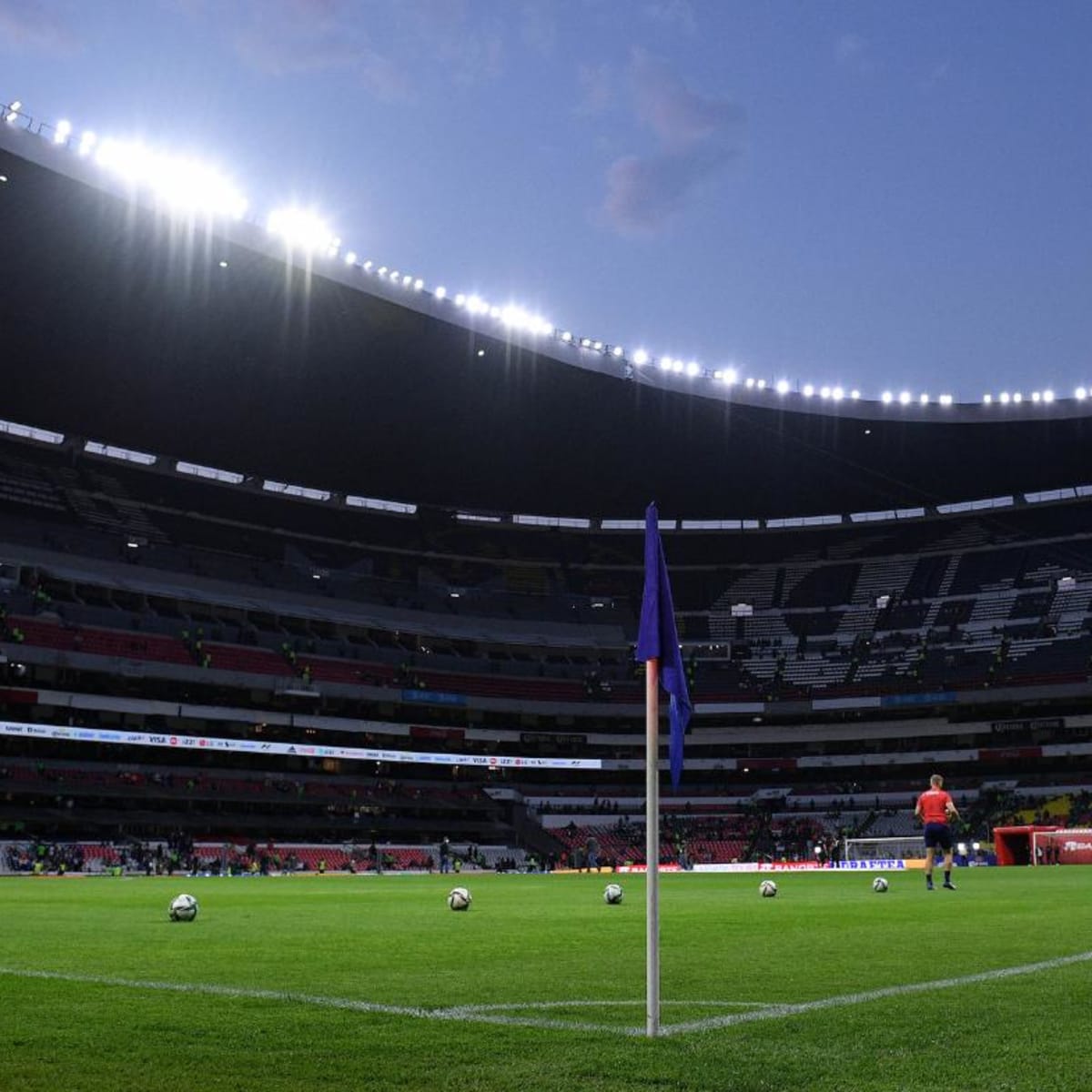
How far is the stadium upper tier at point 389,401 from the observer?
46312 mm

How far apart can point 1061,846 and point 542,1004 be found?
132ft

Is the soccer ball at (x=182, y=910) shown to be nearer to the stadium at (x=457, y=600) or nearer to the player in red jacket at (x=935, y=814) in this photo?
the stadium at (x=457, y=600)

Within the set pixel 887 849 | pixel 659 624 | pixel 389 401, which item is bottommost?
pixel 887 849

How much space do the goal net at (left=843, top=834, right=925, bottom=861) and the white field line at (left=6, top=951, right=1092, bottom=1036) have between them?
44535 mm

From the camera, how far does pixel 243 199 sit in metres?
45.2

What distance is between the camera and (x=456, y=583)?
82000 mm

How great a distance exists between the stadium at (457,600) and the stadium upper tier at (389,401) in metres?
0.23

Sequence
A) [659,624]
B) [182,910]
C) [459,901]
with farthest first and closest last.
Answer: [459,901]
[182,910]
[659,624]

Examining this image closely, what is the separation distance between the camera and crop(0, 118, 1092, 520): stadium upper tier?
46.3m

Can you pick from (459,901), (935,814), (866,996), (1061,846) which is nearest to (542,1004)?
(866,996)

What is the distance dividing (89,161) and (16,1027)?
40.0 m

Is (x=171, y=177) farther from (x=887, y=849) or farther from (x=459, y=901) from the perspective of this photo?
(x=887, y=849)

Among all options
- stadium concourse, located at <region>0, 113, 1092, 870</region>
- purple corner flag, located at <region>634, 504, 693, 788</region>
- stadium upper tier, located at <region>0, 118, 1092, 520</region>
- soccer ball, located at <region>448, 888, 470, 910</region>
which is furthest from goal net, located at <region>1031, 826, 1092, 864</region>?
purple corner flag, located at <region>634, 504, 693, 788</region>

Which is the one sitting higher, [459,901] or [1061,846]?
[459,901]
